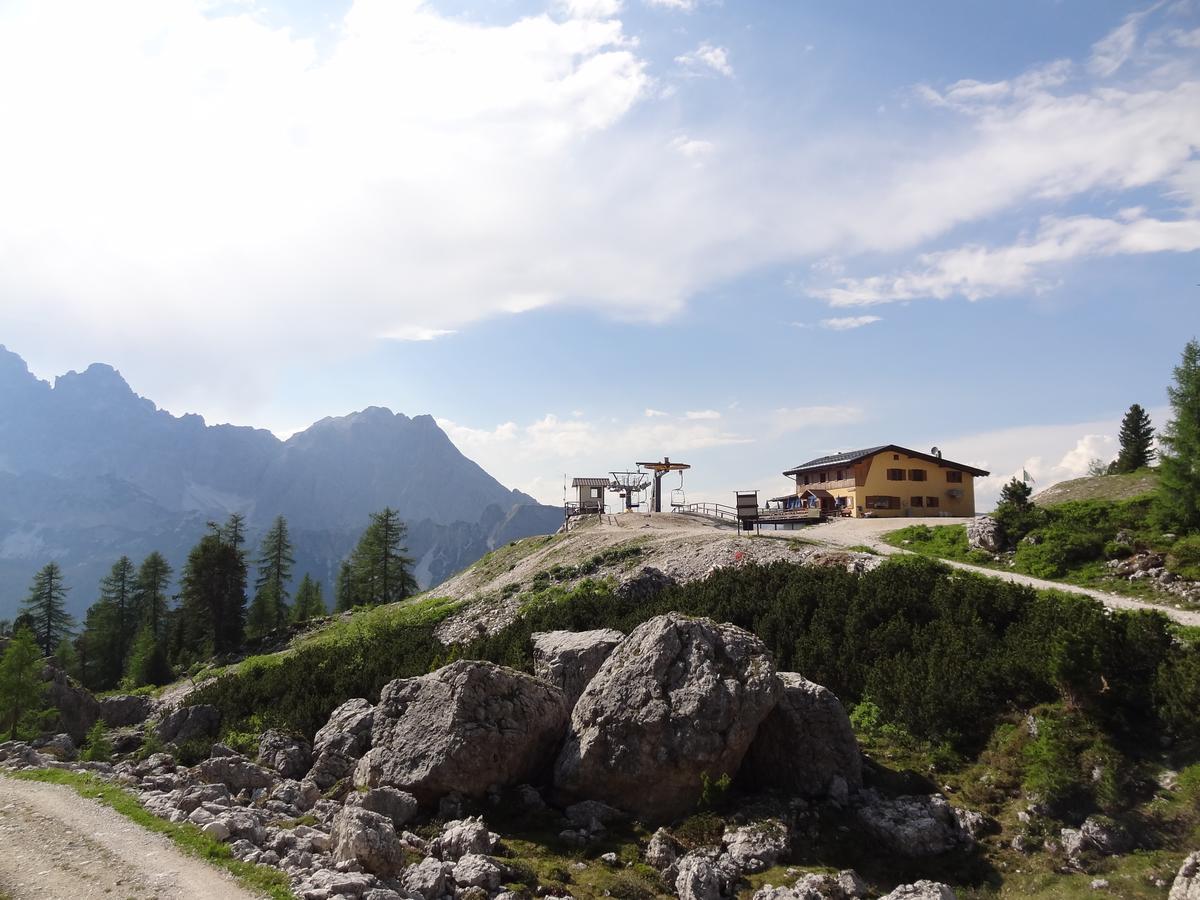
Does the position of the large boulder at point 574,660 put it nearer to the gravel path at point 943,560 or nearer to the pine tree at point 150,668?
the gravel path at point 943,560

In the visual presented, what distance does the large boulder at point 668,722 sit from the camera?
1508cm

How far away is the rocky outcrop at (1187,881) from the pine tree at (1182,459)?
69.5 ft

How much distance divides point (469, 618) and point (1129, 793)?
28838mm

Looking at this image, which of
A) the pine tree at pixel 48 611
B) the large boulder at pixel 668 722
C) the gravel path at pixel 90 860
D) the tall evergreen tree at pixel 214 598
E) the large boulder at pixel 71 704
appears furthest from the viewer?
the pine tree at pixel 48 611

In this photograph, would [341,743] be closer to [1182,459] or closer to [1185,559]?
[1185,559]

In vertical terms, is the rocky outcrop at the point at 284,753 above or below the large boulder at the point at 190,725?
above

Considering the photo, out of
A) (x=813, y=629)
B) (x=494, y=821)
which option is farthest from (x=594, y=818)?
(x=813, y=629)

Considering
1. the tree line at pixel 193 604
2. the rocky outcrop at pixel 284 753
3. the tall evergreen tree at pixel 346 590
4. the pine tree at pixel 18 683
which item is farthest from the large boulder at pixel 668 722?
the tall evergreen tree at pixel 346 590

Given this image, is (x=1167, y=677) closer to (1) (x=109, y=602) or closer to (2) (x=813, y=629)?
(2) (x=813, y=629)

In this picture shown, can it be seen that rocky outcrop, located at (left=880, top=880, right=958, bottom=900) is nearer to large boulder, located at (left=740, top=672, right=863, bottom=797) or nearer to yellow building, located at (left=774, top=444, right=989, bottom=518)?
large boulder, located at (left=740, top=672, right=863, bottom=797)

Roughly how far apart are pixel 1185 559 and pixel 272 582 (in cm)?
7660

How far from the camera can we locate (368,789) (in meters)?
16.0

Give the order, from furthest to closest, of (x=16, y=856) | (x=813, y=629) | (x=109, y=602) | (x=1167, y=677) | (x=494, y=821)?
(x=109, y=602)
(x=813, y=629)
(x=494, y=821)
(x=1167, y=677)
(x=16, y=856)

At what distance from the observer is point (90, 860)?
11477mm
